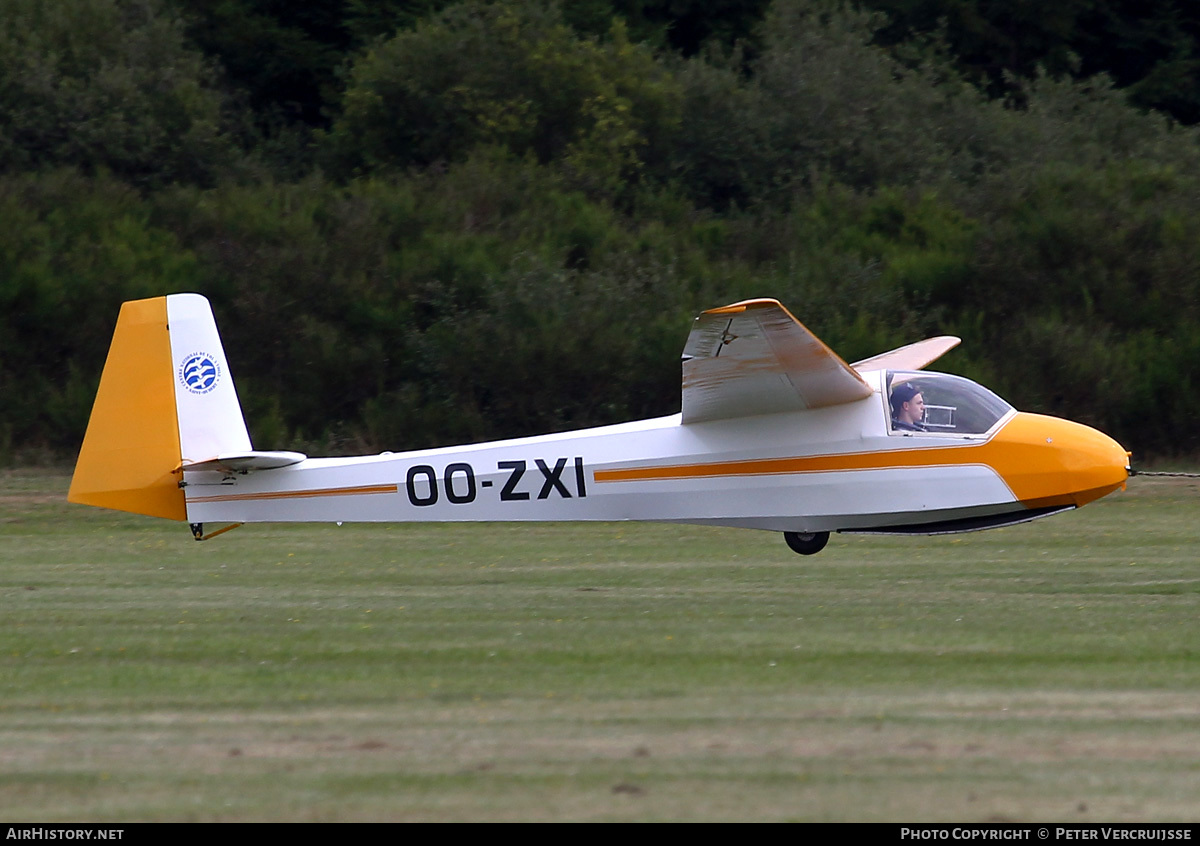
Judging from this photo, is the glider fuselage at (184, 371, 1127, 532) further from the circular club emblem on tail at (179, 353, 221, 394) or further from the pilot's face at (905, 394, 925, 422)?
the circular club emblem on tail at (179, 353, 221, 394)

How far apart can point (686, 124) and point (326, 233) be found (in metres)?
10.4

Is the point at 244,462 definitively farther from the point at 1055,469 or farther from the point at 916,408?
the point at 1055,469

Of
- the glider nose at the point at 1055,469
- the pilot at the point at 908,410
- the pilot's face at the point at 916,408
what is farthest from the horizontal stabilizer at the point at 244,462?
the glider nose at the point at 1055,469

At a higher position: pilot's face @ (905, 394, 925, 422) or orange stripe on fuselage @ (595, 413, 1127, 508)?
pilot's face @ (905, 394, 925, 422)

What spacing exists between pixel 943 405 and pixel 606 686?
5.91 m

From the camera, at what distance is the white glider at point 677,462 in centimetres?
1224

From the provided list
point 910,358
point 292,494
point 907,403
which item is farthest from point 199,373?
point 910,358

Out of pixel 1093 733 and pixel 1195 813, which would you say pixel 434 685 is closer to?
pixel 1093 733

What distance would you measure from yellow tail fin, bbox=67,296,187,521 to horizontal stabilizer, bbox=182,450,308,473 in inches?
9.0

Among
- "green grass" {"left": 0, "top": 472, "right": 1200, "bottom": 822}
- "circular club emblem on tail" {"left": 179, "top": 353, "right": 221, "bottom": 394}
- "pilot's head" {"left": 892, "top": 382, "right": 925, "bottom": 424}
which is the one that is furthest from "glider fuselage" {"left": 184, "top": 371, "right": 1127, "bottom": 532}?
"circular club emblem on tail" {"left": 179, "top": 353, "right": 221, "bottom": 394}

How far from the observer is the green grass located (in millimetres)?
5504

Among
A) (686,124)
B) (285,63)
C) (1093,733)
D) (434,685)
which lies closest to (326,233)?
(686,124)

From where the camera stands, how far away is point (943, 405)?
40.6 ft

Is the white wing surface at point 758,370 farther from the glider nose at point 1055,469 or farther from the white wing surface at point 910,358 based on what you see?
the white wing surface at point 910,358
